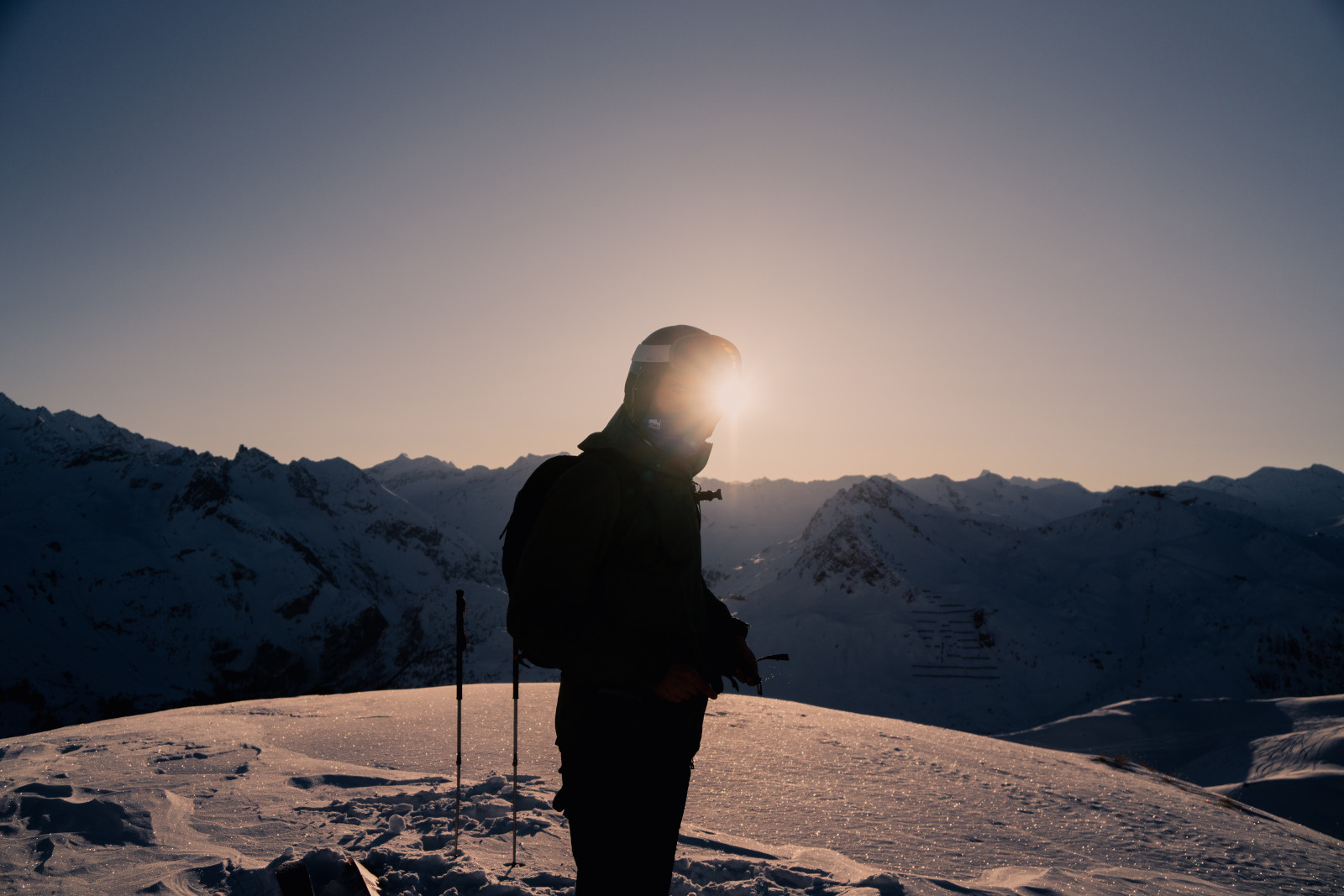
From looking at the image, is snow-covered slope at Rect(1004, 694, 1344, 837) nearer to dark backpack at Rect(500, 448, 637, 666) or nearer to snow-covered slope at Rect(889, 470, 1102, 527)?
dark backpack at Rect(500, 448, 637, 666)

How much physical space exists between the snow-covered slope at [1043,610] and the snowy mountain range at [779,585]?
0.16 m

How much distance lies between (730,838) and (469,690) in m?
8.26

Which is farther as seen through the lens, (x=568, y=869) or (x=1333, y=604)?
(x=1333, y=604)

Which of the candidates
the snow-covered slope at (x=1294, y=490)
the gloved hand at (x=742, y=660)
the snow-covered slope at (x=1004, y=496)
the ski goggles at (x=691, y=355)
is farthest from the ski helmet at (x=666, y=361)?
the snow-covered slope at (x=1294, y=490)

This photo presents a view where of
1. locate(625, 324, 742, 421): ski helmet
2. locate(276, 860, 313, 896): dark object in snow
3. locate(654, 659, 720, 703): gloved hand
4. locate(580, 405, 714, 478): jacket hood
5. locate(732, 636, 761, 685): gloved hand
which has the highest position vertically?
locate(625, 324, 742, 421): ski helmet

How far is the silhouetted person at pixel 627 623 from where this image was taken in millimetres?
2027

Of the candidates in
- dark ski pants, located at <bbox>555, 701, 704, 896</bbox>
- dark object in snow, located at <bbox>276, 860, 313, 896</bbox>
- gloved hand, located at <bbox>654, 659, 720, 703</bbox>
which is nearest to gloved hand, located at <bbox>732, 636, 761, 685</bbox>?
dark ski pants, located at <bbox>555, 701, 704, 896</bbox>

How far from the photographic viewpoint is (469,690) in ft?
38.7

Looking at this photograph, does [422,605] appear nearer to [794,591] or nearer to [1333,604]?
[794,591]

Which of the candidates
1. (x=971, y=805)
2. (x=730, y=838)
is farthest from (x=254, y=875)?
(x=971, y=805)

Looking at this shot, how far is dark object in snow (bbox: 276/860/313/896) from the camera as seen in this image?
3.07m

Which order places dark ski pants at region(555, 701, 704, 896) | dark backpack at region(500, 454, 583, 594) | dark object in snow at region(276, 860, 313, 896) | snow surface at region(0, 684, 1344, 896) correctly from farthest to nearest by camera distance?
snow surface at region(0, 684, 1344, 896), dark object in snow at region(276, 860, 313, 896), dark backpack at region(500, 454, 583, 594), dark ski pants at region(555, 701, 704, 896)

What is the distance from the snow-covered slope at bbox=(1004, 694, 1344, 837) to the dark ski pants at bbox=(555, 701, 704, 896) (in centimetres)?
1790

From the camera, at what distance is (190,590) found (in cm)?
10000
